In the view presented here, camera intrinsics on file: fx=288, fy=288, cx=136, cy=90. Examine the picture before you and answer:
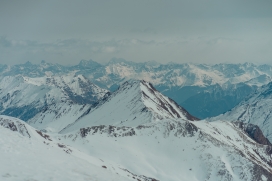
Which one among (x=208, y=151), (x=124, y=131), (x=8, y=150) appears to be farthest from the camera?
(x=124, y=131)

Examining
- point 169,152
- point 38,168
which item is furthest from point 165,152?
point 38,168

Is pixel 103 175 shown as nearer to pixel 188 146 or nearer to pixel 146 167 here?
pixel 146 167

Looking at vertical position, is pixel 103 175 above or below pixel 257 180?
above

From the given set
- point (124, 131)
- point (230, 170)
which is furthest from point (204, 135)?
point (124, 131)

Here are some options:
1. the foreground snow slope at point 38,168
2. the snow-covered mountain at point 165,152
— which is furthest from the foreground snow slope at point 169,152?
the foreground snow slope at point 38,168

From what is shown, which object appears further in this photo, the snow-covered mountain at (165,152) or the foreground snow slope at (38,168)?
the snow-covered mountain at (165,152)

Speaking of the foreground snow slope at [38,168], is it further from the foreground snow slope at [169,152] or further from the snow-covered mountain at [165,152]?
the foreground snow slope at [169,152]

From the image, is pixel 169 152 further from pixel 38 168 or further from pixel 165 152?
pixel 38 168

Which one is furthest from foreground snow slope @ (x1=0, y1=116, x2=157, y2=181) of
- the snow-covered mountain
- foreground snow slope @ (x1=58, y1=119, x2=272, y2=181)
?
foreground snow slope @ (x1=58, y1=119, x2=272, y2=181)
